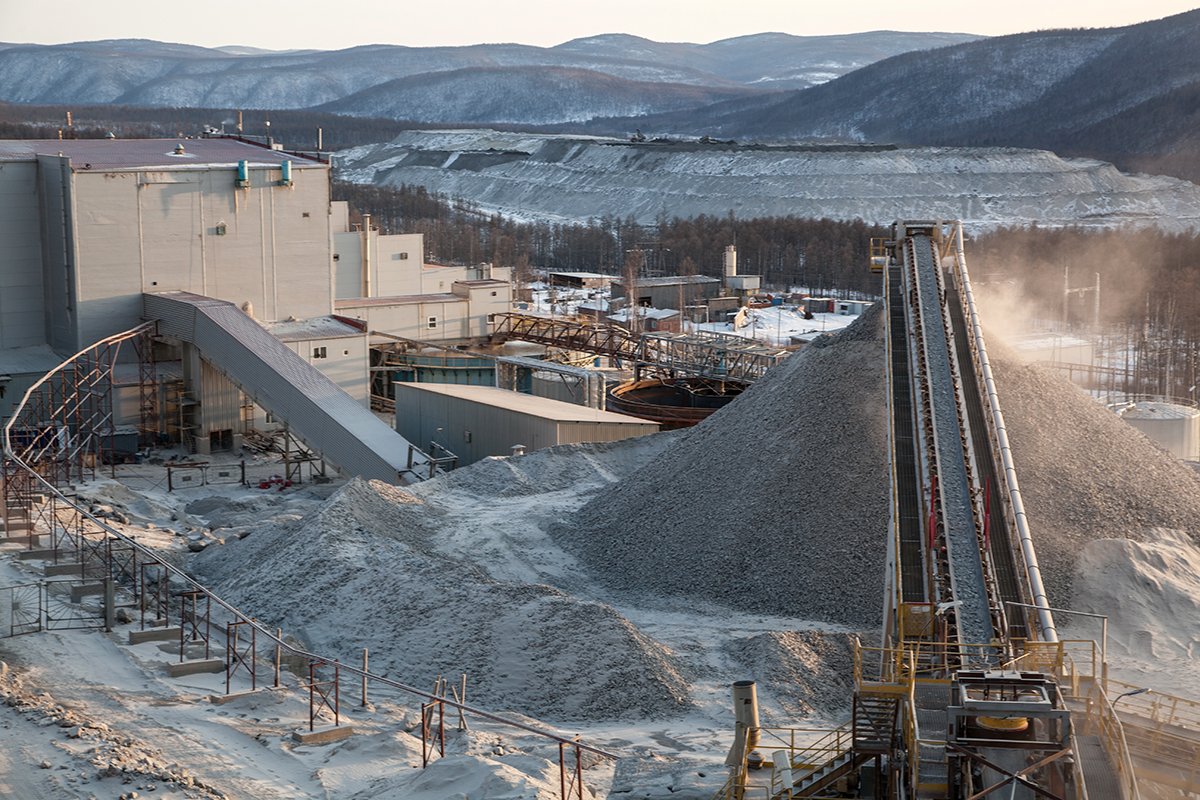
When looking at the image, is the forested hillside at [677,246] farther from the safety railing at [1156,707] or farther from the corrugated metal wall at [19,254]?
the safety railing at [1156,707]

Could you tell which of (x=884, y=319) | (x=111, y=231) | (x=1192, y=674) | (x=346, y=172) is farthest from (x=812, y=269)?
(x=346, y=172)

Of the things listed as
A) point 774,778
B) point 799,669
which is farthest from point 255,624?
point 774,778

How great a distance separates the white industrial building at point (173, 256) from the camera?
1437 inches

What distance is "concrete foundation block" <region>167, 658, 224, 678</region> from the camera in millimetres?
18203

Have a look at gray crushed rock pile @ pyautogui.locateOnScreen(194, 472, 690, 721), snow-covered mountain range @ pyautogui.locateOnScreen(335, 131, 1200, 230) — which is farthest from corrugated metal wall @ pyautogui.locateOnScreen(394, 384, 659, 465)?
snow-covered mountain range @ pyautogui.locateOnScreen(335, 131, 1200, 230)

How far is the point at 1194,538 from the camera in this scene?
21.5 m

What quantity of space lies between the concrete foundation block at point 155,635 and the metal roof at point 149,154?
2001 cm

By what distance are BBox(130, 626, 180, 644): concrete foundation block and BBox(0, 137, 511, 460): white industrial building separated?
14817 mm

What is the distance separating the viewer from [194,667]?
18312 mm

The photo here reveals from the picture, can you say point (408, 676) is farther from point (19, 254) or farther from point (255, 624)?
point (19, 254)

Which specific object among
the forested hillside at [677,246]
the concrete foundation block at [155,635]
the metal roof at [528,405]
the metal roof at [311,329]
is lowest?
the concrete foundation block at [155,635]

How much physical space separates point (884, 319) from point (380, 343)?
2049cm

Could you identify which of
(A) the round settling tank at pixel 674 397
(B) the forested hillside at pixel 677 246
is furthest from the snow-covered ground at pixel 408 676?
(B) the forested hillside at pixel 677 246

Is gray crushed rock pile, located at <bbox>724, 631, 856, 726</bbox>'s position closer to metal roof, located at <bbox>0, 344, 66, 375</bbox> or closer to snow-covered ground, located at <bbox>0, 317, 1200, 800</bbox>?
snow-covered ground, located at <bbox>0, 317, 1200, 800</bbox>
